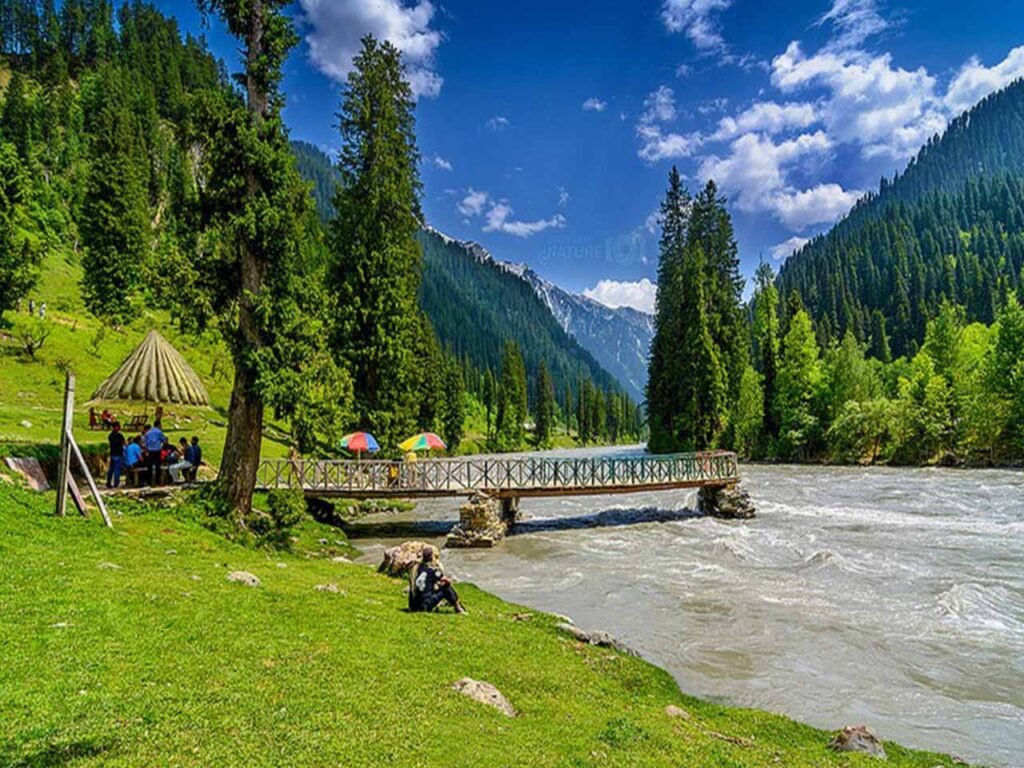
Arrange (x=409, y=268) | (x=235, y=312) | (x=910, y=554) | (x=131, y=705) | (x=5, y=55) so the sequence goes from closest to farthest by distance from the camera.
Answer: (x=131, y=705)
(x=235, y=312)
(x=910, y=554)
(x=409, y=268)
(x=5, y=55)

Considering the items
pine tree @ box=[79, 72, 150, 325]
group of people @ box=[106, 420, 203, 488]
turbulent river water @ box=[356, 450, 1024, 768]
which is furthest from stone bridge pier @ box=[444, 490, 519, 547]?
pine tree @ box=[79, 72, 150, 325]

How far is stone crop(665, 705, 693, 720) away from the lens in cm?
824

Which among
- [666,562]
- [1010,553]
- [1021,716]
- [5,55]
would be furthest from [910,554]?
[5,55]

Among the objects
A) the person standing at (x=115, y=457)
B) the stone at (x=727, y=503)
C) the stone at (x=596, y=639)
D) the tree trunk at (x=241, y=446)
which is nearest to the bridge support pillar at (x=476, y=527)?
the tree trunk at (x=241, y=446)

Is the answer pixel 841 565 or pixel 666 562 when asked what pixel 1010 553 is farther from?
pixel 666 562

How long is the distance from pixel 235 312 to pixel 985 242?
645ft

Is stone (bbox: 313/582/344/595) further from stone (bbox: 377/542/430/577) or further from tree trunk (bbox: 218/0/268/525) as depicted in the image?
tree trunk (bbox: 218/0/268/525)

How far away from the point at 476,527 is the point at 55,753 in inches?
796

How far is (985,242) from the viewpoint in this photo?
154875mm

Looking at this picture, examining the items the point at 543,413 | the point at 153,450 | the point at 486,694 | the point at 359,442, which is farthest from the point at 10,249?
the point at 543,413

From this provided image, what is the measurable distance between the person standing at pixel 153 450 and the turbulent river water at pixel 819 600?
7.61 m

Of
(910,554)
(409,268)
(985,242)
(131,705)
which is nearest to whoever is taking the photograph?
(131,705)

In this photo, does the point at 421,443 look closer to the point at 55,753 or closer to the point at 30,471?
the point at 30,471

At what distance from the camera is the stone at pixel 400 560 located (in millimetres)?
16328
